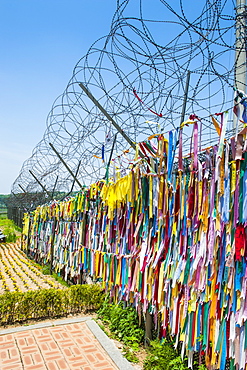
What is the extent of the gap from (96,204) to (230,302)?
11.8ft

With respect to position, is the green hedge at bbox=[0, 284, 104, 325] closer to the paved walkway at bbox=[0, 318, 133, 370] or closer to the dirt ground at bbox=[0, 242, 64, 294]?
the paved walkway at bbox=[0, 318, 133, 370]

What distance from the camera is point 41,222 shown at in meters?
11.8

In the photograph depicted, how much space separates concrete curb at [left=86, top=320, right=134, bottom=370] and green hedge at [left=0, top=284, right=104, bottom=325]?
643 millimetres

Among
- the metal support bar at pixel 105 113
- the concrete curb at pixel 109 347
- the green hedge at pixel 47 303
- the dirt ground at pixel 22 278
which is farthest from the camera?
the dirt ground at pixel 22 278

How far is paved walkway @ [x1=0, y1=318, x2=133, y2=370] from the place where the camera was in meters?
3.83

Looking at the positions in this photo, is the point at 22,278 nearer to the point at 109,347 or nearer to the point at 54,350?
the point at 54,350

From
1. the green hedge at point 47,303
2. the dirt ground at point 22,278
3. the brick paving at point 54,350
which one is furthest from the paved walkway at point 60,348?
the dirt ground at point 22,278

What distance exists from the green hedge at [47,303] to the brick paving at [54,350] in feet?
1.95

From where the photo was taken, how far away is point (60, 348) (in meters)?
4.25

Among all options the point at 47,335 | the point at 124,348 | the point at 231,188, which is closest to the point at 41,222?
the point at 47,335

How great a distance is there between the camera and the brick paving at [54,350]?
151 inches

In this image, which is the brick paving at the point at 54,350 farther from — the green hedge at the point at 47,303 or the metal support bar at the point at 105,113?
the metal support bar at the point at 105,113

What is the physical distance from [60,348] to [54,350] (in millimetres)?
83

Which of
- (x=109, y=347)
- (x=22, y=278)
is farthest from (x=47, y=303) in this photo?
(x=22, y=278)
